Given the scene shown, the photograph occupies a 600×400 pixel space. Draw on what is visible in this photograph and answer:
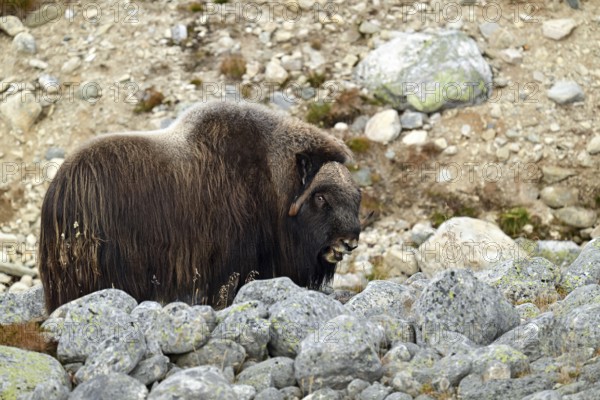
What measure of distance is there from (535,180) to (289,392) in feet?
24.8

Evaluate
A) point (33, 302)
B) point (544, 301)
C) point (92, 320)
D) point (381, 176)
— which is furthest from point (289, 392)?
point (381, 176)

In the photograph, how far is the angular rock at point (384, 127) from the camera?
38.9ft

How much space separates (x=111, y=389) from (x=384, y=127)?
7.85 metres

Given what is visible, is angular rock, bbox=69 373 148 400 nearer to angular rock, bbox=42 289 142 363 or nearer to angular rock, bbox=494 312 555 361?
A: angular rock, bbox=42 289 142 363

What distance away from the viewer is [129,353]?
15.4 ft

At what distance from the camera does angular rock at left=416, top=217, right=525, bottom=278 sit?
931 centimetres

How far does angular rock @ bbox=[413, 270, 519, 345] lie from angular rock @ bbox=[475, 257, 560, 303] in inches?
39.8

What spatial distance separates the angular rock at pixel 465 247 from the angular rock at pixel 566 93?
2.52m

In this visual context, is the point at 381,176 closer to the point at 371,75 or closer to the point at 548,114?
the point at 371,75

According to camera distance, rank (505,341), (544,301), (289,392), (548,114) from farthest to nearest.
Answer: (548,114), (544,301), (505,341), (289,392)

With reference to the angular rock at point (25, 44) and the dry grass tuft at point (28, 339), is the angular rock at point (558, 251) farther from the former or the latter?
the angular rock at point (25, 44)

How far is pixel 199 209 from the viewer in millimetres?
7043

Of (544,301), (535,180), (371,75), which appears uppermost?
(544,301)

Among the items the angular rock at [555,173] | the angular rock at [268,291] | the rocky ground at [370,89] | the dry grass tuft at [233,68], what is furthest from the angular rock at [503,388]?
the dry grass tuft at [233,68]
